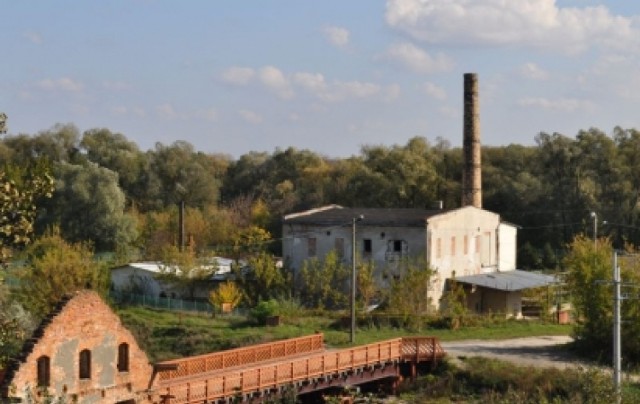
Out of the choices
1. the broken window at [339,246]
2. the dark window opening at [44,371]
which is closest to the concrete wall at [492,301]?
the broken window at [339,246]

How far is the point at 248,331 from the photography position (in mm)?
54969

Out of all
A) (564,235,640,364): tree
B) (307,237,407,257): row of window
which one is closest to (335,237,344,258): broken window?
(307,237,407,257): row of window

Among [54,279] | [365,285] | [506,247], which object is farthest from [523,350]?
[54,279]

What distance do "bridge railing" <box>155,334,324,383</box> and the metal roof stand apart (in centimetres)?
1770

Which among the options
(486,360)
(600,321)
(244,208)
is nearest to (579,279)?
(600,321)

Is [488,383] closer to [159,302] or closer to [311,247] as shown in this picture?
[311,247]

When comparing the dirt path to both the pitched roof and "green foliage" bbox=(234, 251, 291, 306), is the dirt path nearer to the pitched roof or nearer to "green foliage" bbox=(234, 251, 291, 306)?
the pitched roof

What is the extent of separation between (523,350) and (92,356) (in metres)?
22.4

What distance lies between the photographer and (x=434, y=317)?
2242 inches

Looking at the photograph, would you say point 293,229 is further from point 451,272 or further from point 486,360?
point 486,360

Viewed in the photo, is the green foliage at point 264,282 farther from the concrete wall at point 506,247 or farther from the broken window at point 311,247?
the concrete wall at point 506,247

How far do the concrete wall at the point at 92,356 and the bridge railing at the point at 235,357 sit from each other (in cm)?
128

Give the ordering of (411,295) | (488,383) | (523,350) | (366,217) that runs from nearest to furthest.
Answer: (488,383) < (523,350) < (411,295) < (366,217)

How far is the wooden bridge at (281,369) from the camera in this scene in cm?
3653
